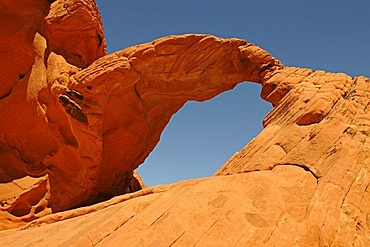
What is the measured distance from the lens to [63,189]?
1245 centimetres

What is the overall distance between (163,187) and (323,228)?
3.01m

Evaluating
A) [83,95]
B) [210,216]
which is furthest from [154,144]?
[210,216]

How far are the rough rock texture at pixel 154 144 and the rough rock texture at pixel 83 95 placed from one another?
41mm

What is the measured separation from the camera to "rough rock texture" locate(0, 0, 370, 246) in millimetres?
5305

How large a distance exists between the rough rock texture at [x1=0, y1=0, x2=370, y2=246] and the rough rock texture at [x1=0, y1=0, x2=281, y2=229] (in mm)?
41

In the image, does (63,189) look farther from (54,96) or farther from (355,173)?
(355,173)

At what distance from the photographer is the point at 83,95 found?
10.7m

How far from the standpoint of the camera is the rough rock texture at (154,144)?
5.30m

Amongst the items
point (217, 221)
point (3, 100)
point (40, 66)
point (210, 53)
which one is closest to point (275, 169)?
point (217, 221)

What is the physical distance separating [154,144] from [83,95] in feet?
11.8

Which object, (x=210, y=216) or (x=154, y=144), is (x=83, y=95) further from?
(x=210, y=216)

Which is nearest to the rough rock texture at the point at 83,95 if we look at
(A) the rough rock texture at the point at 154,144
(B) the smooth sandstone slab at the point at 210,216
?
(A) the rough rock texture at the point at 154,144

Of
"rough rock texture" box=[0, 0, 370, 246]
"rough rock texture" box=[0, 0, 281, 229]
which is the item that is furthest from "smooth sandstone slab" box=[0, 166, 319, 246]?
"rough rock texture" box=[0, 0, 281, 229]

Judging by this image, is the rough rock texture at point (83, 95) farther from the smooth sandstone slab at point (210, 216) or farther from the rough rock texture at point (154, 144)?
the smooth sandstone slab at point (210, 216)
